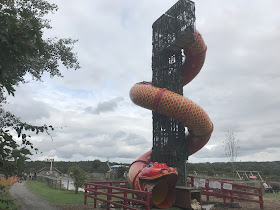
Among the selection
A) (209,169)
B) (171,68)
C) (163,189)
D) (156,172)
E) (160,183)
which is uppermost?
(171,68)

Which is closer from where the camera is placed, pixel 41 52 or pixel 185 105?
pixel 41 52

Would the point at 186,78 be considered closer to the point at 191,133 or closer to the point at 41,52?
the point at 191,133

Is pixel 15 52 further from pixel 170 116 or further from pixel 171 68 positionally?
pixel 171 68

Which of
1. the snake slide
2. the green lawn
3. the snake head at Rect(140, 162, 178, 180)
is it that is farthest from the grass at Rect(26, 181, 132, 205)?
the snake head at Rect(140, 162, 178, 180)

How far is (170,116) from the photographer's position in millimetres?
11102

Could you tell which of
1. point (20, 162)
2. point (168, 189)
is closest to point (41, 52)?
point (20, 162)

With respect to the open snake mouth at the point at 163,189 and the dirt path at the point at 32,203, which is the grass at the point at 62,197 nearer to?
the dirt path at the point at 32,203

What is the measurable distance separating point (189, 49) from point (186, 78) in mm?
1948

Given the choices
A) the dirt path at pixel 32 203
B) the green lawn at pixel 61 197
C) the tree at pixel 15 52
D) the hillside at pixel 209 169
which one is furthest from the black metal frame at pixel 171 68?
the hillside at pixel 209 169

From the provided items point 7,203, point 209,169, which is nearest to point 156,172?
point 7,203

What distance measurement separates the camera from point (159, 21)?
14.1 meters

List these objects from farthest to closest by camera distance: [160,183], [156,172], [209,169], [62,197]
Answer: [209,169], [62,197], [160,183], [156,172]

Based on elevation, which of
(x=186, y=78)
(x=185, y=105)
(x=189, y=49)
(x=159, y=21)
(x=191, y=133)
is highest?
(x=159, y=21)

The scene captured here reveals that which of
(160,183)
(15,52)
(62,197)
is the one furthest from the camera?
(62,197)
